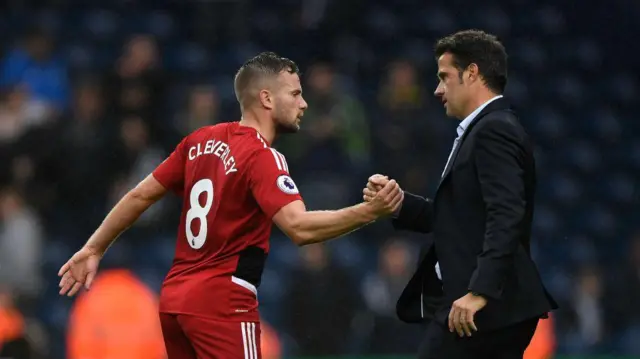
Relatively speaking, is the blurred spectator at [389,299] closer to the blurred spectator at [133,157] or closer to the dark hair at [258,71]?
the blurred spectator at [133,157]

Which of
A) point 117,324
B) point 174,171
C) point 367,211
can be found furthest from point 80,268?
point 117,324

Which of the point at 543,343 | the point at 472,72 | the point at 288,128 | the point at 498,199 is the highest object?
the point at 472,72

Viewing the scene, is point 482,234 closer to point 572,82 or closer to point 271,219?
point 271,219

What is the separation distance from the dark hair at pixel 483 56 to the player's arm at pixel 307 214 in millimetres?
544

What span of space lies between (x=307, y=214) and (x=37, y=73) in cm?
627

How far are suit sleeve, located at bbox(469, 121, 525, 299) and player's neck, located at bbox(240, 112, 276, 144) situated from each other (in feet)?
3.12

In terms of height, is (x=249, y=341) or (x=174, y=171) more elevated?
(x=174, y=171)

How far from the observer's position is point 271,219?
15.1 feet

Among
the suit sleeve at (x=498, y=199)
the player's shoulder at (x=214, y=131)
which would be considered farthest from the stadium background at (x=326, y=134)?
the suit sleeve at (x=498, y=199)

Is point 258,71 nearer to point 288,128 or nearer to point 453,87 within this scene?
point 288,128

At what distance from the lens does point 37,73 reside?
10195mm

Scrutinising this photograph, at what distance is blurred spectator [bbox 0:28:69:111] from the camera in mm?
10094

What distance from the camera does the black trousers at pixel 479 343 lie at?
434 cm

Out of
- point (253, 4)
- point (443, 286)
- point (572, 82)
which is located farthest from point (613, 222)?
point (443, 286)
